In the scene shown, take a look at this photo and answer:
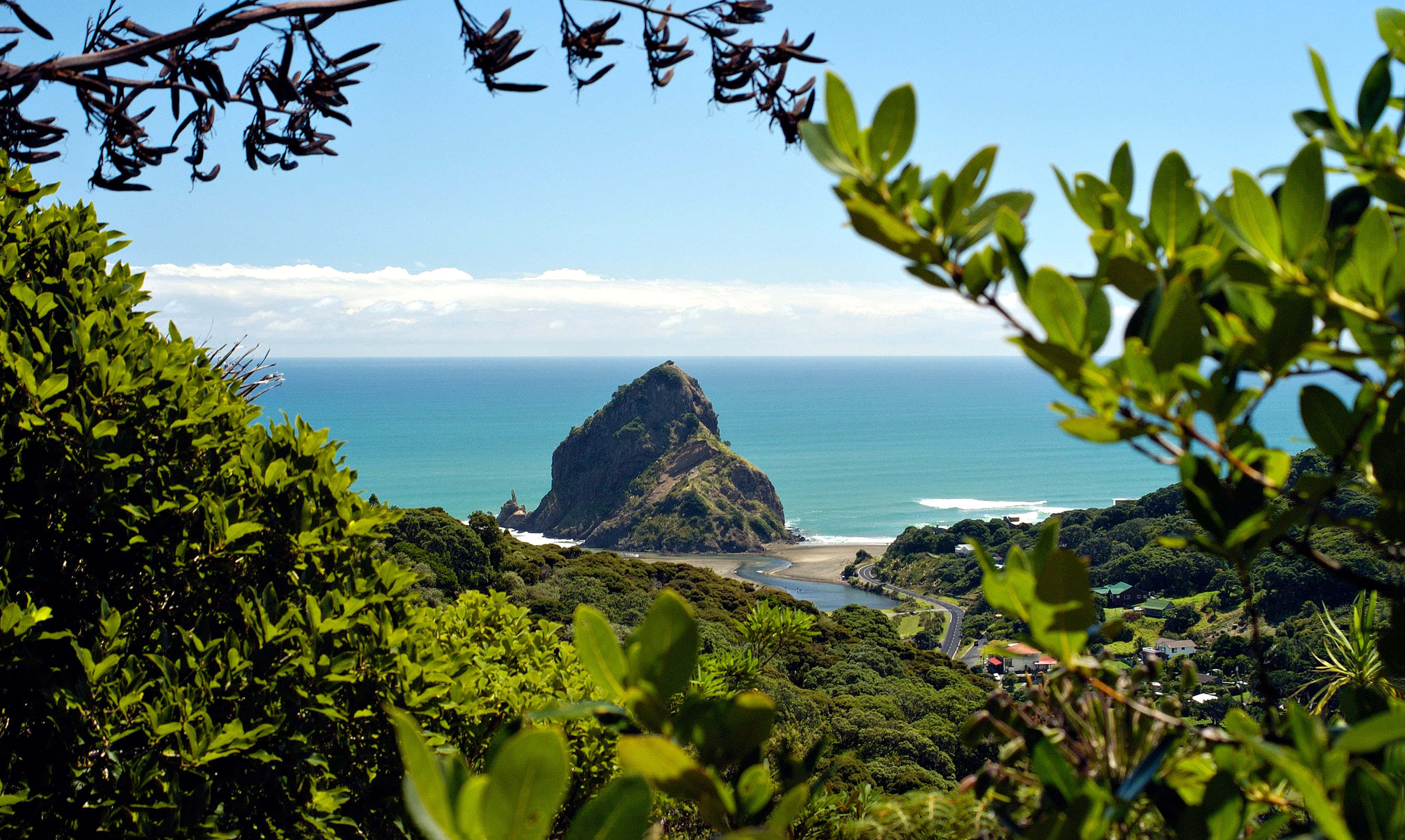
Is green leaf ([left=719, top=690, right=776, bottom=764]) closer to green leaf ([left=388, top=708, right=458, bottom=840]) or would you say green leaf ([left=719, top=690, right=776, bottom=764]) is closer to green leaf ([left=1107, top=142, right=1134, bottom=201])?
green leaf ([left=388, top=708, right=458, bottom=840])

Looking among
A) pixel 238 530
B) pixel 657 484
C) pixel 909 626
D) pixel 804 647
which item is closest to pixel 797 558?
pixel 657 484

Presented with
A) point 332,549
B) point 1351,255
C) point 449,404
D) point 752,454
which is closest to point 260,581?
point 332,549

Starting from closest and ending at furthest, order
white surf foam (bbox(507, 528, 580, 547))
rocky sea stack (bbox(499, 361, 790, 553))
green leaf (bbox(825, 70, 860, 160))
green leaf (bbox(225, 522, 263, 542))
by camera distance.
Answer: green leaf (bbox(825, 70, 860, 160)), green leaf (bbox(225, 522, 263, 542)), rocky sea stack (bbox(499, 361, 790, 553)), white surf foam (bbox(507, 528, 580, 547))

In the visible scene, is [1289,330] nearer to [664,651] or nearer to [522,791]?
[664,651]

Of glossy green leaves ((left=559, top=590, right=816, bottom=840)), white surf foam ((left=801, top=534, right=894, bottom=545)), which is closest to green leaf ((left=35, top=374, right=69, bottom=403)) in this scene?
glossy green leaves ((left=559, top=590, right=816, bottom=840))

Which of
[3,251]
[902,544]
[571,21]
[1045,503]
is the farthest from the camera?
[1045,503]

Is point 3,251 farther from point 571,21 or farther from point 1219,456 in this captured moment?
point 1219,456
